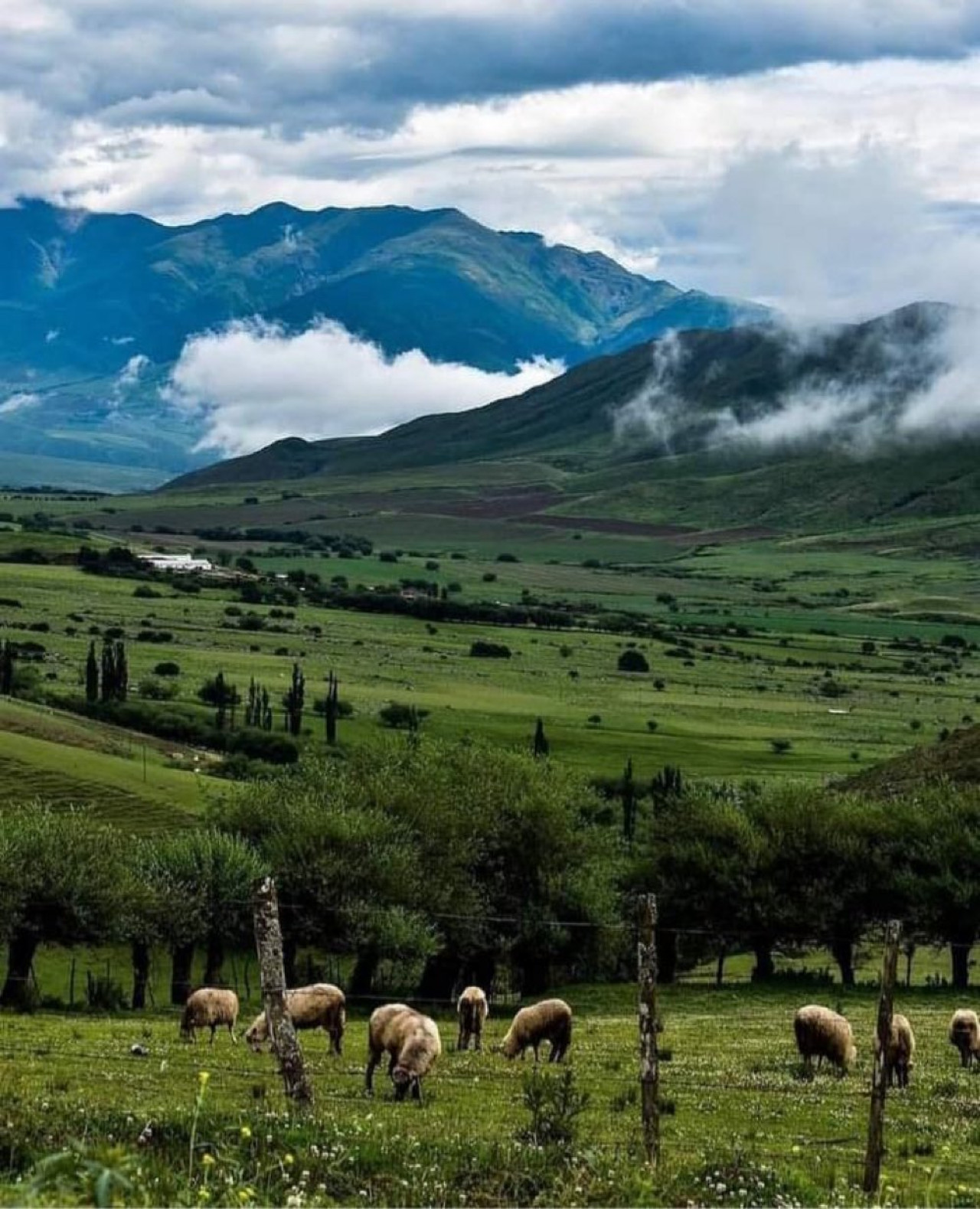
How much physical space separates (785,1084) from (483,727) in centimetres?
12810

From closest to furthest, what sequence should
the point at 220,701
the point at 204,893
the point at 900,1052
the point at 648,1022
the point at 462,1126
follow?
the point at 648,1022 → the point at 462,1126 → the point at 900,1052 → the point at 204,893 → the point at 220,701

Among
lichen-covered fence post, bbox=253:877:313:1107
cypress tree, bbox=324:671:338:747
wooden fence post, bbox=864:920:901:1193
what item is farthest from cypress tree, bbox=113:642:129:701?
wooden fence post, bbox=864:920:901:1193

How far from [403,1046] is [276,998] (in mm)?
6901

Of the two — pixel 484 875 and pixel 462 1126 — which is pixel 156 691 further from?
pixel 462 1126

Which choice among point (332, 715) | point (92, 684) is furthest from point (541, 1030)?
point (92, 684)

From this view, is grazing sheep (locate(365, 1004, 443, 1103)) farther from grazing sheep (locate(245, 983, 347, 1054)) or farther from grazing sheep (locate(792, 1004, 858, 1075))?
grazing sheep (locate(792, 1004, 858, 1075))

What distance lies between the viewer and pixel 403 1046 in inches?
1201

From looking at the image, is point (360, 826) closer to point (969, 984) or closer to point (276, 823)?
A: point (276, 823)

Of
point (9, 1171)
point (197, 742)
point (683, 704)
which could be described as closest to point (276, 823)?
point (9, 1171)

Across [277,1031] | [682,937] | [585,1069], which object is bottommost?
[682,937]

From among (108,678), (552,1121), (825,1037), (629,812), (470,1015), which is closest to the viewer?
(552,1121)

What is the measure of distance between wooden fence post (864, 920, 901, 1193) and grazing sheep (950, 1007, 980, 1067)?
18836 millimetres

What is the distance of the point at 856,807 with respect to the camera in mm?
81250

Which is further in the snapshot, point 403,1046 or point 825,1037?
point 825,1037
